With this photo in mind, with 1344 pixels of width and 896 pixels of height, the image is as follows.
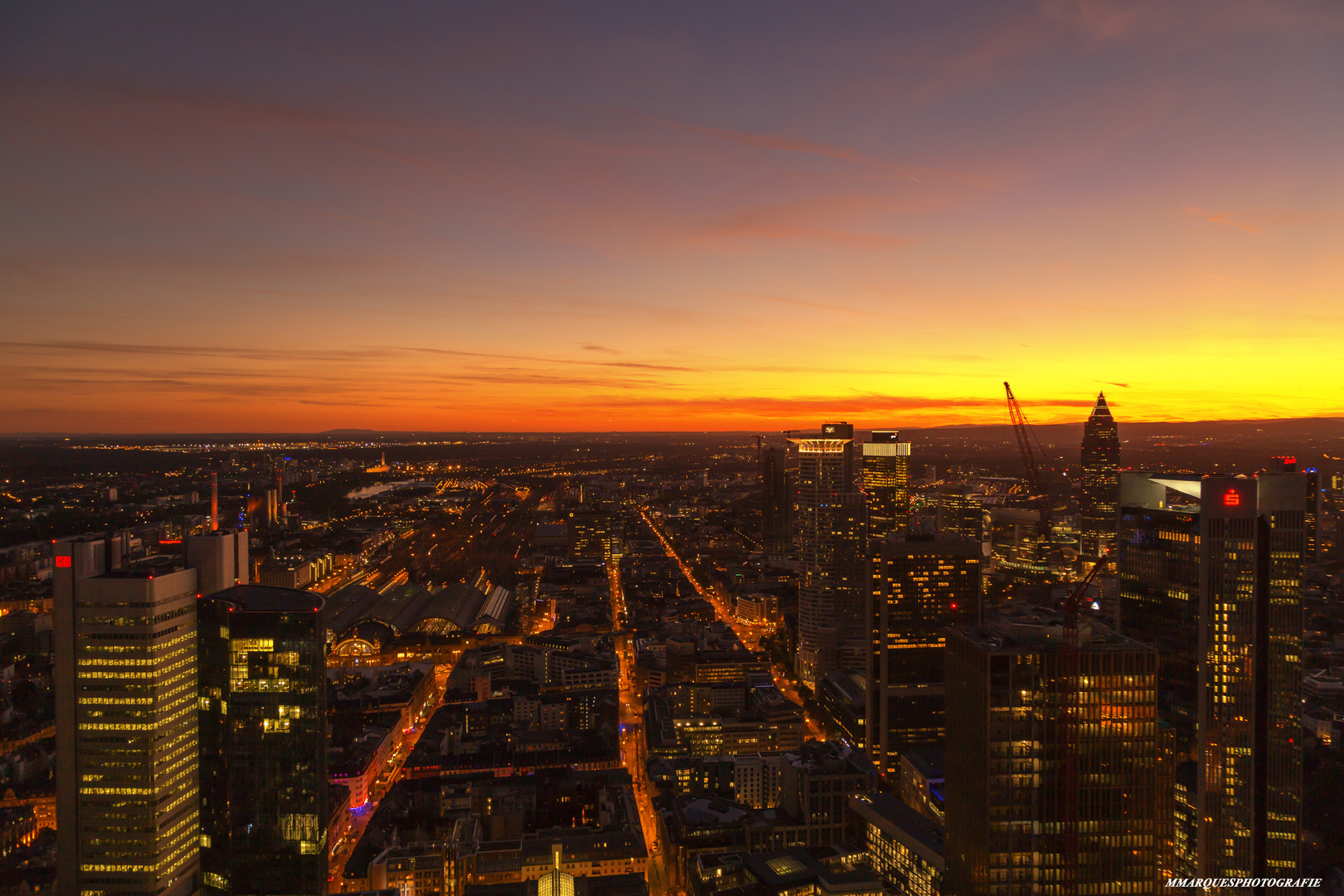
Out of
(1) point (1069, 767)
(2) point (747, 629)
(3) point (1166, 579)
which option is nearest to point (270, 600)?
(1) point (1069, 767)

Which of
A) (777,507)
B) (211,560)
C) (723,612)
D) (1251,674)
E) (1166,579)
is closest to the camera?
(211,560)

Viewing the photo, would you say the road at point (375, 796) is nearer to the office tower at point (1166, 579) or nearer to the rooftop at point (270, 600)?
the rooftop at point (270, 600)

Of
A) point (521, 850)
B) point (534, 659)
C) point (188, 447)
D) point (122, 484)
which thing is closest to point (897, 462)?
point (534, 659)

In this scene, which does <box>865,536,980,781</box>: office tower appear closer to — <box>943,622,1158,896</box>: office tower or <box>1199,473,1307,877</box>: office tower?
<box>1199,473,1307,877</box>: office tower

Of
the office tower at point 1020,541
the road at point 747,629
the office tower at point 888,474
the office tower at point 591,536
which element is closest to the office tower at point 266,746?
the road at point 747,629

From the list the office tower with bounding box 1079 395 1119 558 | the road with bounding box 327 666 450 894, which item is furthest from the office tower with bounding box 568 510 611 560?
the office tower with bounding box 1079 395 1119 558

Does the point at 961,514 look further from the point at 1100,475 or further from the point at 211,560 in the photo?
the point at 211,560
